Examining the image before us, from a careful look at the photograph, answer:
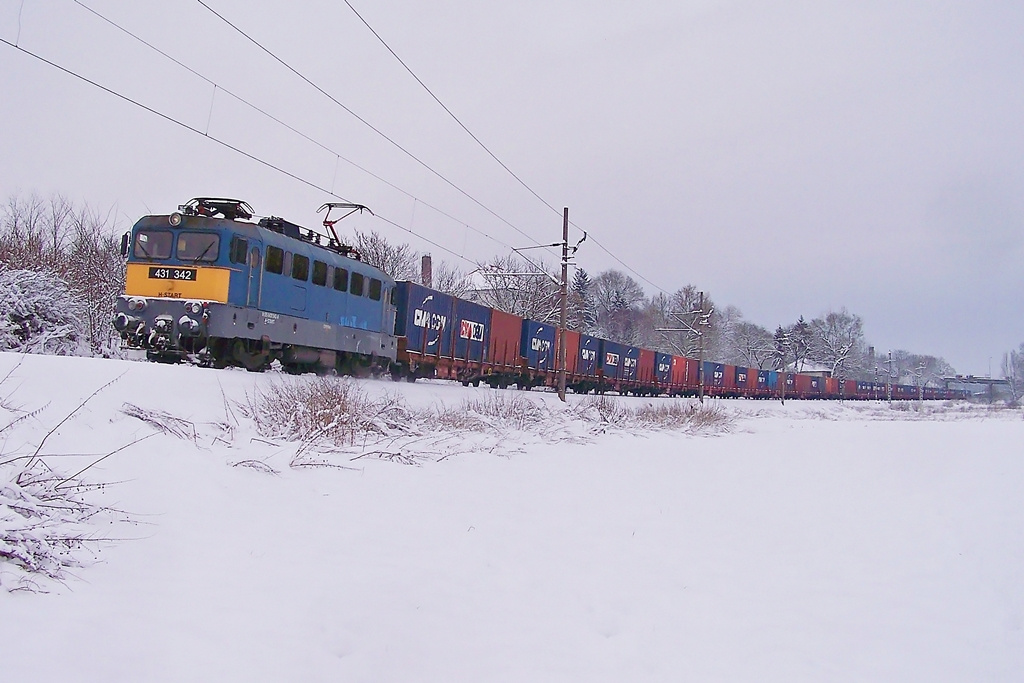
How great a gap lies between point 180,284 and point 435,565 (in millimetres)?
10133

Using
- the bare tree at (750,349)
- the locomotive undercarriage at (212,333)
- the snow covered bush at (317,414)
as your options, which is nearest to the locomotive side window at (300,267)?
the locomotive undercarriage at (212,333)

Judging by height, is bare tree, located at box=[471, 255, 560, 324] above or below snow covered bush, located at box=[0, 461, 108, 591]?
above

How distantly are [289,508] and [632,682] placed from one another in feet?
10.8

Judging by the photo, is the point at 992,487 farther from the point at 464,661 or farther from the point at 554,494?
the point at 464,661

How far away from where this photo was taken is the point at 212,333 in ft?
42.0

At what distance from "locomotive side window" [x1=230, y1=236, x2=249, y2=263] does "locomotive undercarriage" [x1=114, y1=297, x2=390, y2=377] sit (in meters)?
0.95

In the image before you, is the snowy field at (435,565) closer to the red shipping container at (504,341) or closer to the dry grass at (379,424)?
the dry grass at (379,424)

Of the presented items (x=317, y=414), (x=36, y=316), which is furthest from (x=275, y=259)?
(x=36, y=316)

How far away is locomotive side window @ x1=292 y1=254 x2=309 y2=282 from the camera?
15.0 m

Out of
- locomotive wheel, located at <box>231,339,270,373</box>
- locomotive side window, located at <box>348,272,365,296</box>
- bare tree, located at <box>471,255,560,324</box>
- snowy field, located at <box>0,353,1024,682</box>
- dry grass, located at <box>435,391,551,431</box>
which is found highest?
bare tree, located at <box>471,255,560,324</box>

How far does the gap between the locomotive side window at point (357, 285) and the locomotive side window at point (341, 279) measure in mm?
229

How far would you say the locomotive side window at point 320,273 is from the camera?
51.8 ft

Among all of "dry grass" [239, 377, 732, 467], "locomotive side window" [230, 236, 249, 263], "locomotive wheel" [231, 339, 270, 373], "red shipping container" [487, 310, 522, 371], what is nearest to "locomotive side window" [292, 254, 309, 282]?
"locomotive side window" [230, 236, 249, 263]

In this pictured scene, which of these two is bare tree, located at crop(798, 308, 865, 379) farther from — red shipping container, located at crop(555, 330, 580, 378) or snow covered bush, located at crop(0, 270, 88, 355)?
snow covered bush, located at crop(0, 270, 88, 355)
